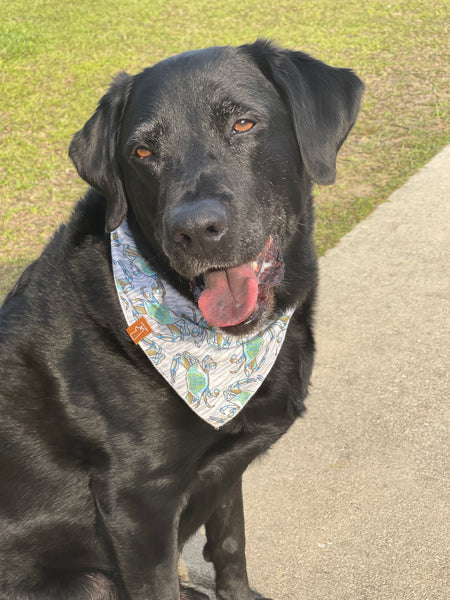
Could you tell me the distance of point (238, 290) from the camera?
264 cm

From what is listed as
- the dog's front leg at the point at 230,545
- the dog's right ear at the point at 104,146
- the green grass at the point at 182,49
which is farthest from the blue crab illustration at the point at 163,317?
the green grass at the point at 182,49

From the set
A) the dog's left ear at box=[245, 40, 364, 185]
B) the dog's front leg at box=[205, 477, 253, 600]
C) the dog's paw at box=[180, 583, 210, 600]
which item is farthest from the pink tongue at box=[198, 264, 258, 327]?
the dog's paw at box=[180, 583, 210, 600]

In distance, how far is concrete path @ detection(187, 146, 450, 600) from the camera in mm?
3020

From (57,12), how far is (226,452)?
10.00m

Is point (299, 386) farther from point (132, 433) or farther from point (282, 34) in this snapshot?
point (282, 34)

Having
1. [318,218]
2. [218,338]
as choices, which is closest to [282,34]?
[318,218]

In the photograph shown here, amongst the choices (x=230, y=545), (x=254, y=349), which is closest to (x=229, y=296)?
(x=254, y=349)

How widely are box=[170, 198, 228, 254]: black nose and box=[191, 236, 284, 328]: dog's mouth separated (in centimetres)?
21

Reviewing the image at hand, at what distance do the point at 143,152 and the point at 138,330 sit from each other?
2.16 feet

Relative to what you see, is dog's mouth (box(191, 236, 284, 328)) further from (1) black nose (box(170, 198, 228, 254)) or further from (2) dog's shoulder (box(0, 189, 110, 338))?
(2) dog's shoulder (box(0, 189, 110, 338))

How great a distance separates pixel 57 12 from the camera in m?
11.0

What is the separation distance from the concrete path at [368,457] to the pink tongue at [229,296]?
1155 millimetres

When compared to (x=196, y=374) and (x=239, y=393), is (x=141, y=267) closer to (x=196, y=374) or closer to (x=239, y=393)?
(x=196, y=374)

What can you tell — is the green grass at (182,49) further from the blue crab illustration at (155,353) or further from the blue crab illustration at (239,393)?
the blue crab illustration at (155,353)
